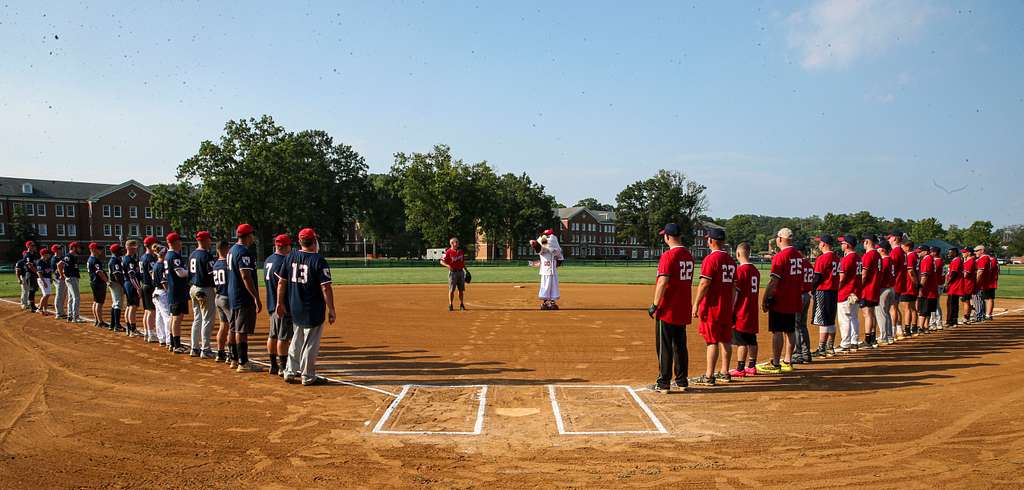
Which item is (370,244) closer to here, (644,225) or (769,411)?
(644,225)

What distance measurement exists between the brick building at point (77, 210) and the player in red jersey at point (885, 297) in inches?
3216

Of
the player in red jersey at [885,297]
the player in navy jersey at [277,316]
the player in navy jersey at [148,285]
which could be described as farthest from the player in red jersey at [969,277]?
A: the player in navy jersey at [148,285]

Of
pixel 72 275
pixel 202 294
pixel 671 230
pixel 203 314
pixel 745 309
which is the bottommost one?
pixel 203 314

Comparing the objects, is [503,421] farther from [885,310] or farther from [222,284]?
[885,310]

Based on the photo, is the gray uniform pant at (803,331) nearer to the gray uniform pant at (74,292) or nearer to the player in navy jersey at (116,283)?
the player in navy jersey at (116,283)

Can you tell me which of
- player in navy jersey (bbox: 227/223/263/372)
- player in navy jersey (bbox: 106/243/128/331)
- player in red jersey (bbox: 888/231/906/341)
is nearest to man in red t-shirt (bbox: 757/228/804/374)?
player in red jersey (bbox: 888/231/906/341)

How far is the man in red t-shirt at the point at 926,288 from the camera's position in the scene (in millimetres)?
12766

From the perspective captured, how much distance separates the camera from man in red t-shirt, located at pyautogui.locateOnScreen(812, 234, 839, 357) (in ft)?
31.0

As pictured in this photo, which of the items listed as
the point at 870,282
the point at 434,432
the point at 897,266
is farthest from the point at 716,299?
the point at 897,266

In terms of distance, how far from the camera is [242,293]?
858 centimetres

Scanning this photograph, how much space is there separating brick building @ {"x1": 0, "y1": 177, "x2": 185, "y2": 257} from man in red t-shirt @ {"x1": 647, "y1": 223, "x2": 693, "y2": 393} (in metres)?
81.4

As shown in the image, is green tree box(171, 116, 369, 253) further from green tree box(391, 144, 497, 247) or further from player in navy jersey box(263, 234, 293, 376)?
player in navy jersey box(263, 234, 293, 376)

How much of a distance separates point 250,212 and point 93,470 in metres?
61.4

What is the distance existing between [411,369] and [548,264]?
330 inches
